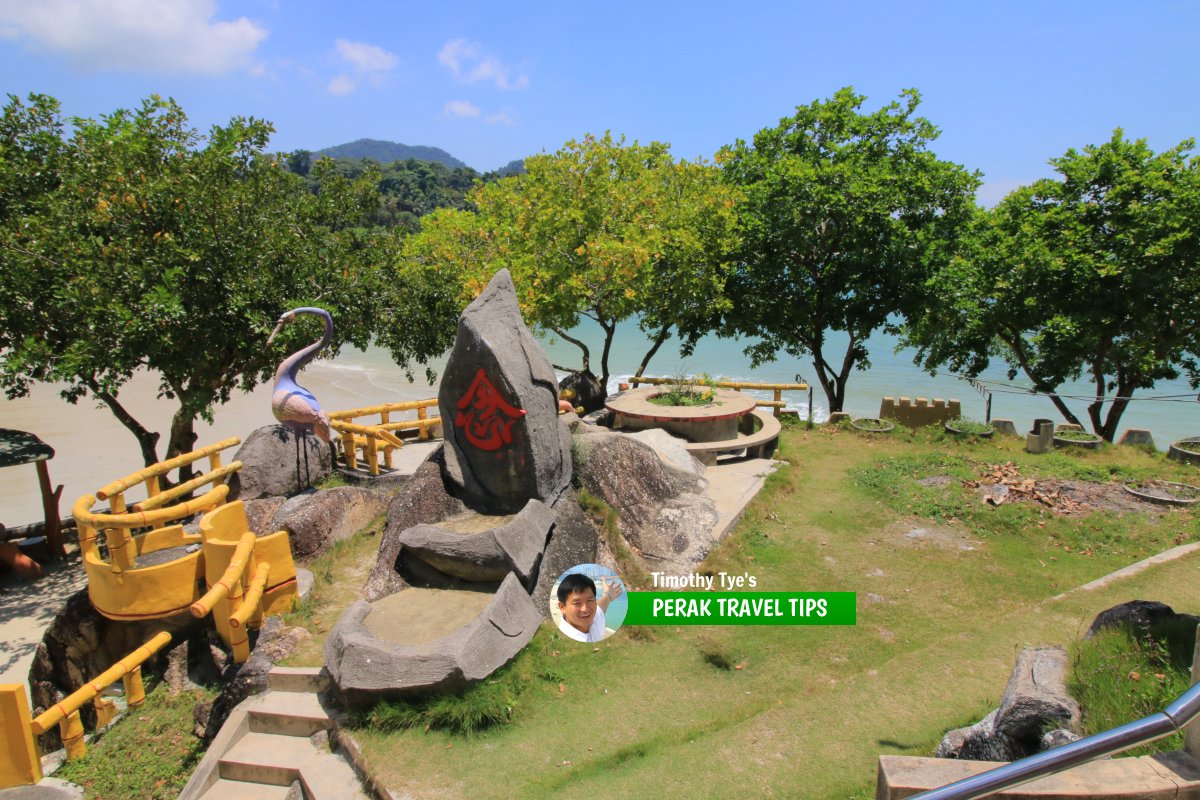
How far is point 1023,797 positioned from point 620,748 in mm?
3151

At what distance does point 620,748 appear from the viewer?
592cm

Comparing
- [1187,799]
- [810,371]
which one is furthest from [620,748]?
[810,371]

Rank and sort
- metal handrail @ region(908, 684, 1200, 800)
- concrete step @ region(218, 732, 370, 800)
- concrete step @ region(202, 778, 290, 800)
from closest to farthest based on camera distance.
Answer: metal handrail @ region(908, 684, 1200, 800), concrete step @ region(218, 732, 370, 800), concrete step @ region(202, 778, 290, 800)

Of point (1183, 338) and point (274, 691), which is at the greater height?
point (1183, 338)

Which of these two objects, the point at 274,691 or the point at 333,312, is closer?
the point at 274,691

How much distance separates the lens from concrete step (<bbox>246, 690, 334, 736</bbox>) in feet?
21.1

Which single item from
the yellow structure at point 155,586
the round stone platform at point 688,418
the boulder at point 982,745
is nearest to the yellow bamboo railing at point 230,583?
the yellow structure at point 155,586

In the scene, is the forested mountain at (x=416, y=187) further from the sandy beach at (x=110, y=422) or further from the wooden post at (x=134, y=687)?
the wooden post at (x=134, y=687)

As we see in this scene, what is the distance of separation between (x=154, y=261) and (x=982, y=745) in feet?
38.1

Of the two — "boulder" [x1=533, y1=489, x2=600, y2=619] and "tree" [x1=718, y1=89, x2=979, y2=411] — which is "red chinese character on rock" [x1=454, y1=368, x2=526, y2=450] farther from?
"tree" [x1=718, y1=89, x2=979, y2=411]

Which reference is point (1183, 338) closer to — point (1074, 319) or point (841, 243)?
point (1074, 319)

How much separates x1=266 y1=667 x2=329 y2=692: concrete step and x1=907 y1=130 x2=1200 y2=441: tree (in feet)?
48.1

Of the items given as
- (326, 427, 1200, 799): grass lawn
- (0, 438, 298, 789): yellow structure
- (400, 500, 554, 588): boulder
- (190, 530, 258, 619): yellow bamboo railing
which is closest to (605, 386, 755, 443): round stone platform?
(326, 427, 1200, 799): grass lawn

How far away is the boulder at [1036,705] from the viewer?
4.66 meters
